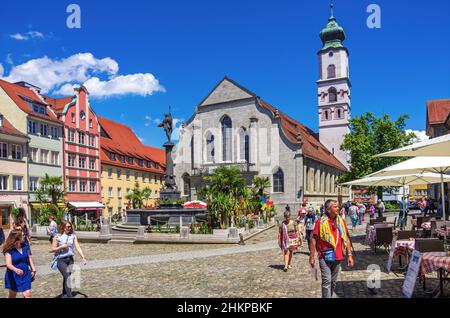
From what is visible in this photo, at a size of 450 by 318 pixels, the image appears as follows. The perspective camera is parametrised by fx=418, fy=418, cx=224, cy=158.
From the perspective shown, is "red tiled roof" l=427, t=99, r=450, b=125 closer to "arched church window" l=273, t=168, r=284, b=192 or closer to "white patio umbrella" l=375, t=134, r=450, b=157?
"arched church window" l=273, t=168, r=284, b=192

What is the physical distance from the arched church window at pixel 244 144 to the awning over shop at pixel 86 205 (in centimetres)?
1740

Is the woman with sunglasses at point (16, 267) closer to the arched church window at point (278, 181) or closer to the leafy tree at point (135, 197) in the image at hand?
the arched church window at point (278, 181)

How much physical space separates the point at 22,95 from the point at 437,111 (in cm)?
4433

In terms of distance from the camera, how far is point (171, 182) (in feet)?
102

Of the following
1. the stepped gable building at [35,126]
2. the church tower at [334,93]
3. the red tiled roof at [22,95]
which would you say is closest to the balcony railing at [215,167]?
the stepped gable building at [35,126]

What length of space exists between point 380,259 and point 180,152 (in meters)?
42.2

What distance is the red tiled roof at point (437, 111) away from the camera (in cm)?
4458

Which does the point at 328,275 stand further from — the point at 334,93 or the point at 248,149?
the point at 334,93

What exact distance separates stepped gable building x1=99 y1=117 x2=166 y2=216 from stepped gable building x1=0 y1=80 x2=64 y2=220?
834cm

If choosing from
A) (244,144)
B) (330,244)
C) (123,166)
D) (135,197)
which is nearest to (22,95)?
(123,166)
